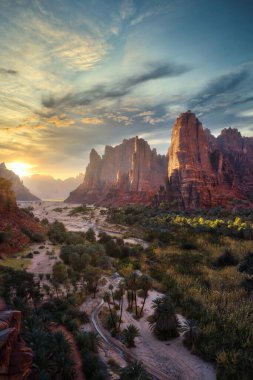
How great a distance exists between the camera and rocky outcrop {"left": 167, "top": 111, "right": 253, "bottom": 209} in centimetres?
9469

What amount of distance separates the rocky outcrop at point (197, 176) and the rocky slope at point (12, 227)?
199 ft

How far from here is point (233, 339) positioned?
1647 centimetres

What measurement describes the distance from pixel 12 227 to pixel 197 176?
7526 cm

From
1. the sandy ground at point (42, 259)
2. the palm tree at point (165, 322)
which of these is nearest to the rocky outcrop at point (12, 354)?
the palm tree at point (165, 322)

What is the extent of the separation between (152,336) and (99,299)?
23.6 ft

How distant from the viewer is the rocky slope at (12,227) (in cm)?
3486

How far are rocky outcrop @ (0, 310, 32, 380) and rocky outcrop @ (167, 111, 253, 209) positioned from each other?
86.5 metres

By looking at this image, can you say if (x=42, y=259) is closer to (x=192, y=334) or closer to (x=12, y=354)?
(x=192, y=334)

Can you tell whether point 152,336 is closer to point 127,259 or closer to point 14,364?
point 14,364

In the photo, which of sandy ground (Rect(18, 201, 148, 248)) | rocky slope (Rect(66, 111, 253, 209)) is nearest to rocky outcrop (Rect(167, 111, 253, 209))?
rocky slope (Rect(66, 111, 253, 209))

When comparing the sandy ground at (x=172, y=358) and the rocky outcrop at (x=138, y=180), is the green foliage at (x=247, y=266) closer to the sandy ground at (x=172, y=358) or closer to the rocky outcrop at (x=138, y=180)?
the sandy ground at (x=172, y=358)

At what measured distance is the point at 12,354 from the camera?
901 centimetres

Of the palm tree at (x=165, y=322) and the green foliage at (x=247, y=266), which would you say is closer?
the palm tree at (x=165, y=322)

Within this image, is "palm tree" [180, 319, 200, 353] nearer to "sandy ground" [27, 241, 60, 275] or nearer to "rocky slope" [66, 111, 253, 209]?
"sandy ground" [27, 241, 60, 275]
